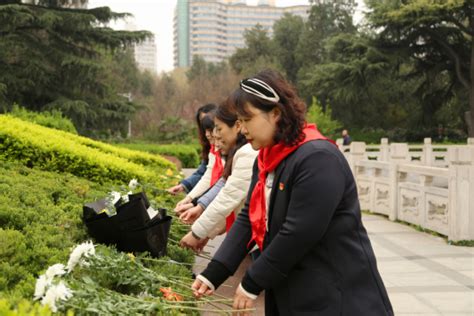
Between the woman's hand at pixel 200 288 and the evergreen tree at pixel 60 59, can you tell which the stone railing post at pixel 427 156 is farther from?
the woman's hand at pixel 200 288

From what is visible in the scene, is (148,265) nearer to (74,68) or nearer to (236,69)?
(74,68)

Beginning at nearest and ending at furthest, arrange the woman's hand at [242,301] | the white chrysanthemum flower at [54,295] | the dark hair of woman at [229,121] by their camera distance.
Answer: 1. the white chrysanthemum flower at [54,295]
2. the woman's hand at [242,301]
3. the dark hair of woman at [229,121]

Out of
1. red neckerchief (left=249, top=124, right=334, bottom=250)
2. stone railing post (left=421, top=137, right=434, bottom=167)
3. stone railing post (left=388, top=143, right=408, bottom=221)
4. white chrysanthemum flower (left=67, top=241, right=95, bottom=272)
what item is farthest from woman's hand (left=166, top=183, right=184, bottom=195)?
stone railing post (left=421, top=137, right=434, bottom=167)

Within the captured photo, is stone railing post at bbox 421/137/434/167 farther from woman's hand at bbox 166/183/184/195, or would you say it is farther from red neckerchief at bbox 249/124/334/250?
red neckerchief at bbox 249/124/334/250

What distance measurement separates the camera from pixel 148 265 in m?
2.70

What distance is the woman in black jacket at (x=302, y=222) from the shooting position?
1766mm

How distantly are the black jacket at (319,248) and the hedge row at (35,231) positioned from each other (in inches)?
32.0

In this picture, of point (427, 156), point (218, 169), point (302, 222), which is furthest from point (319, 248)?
point (427, 156)

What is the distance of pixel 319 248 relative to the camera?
6.00ft

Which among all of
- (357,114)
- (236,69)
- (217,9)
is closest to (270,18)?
(217,9)

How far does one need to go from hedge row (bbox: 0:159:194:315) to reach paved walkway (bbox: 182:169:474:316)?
2.99 ft

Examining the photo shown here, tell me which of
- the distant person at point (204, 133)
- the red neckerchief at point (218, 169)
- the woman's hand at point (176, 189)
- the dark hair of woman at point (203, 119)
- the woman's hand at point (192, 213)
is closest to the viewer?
the woman's hand at point (192, 213)

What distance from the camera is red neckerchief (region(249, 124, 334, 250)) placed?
6.28ft

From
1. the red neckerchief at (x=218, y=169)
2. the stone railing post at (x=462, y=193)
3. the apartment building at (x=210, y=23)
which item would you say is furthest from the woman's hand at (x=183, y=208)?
the apartment building at (x=210, y=23)
